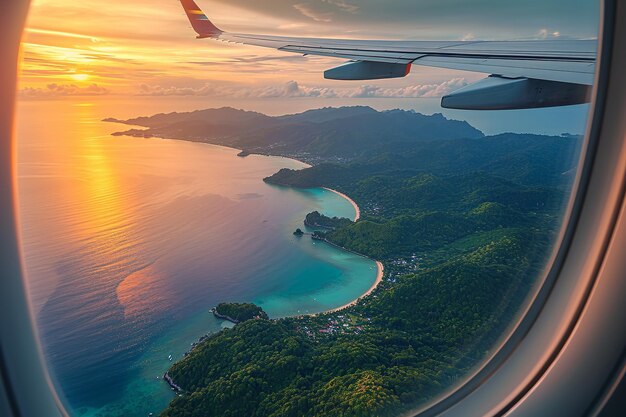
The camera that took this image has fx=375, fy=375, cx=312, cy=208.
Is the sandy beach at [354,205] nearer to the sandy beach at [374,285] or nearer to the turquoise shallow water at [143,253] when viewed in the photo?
the turquoise shallow water at [143,253]

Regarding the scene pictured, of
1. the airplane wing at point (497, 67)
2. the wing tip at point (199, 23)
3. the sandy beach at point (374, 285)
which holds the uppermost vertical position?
the wing tip at point (199, 23)

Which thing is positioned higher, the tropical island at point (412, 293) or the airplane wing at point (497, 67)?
the airplane wing at point (497, 67)

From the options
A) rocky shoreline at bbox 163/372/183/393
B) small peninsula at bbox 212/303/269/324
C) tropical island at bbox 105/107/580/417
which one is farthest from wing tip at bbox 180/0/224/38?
rocky shoreline at bbox 163/372/183/393

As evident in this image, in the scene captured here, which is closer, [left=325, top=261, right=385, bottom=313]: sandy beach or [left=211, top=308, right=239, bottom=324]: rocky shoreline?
[left=211, top=308, right=239, bottom=324]: rocky shoreline

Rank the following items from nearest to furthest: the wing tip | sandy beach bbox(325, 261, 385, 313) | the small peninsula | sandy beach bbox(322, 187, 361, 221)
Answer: the wing tip, the small peninsula, sandy beach bbox(325, 261, 385, 313), sandy beach bbox(322, 187, 361, 221)

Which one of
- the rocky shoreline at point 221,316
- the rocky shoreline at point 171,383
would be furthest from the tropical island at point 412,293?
the rocky shoreline at point 221,316

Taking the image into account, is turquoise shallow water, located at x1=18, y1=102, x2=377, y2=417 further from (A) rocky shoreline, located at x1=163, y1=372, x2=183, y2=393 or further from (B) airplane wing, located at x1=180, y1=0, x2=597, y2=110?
(B) airplane wing, located at x1=180, y1=0, x2=597, y2=110
